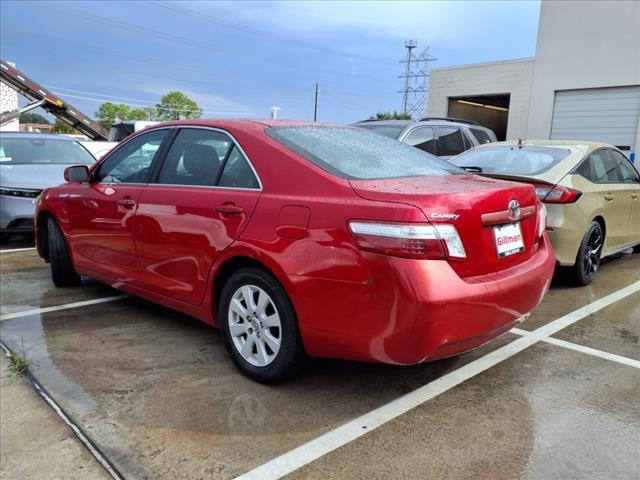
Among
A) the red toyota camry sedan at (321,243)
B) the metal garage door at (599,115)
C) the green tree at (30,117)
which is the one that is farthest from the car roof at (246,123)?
the green tree at (30,117)

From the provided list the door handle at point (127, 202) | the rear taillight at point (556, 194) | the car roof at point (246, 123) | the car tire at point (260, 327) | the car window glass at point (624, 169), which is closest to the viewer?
the car tire at point (260, 327)

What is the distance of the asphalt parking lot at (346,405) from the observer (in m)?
2.39

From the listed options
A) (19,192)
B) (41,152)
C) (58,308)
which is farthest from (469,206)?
(41,152)

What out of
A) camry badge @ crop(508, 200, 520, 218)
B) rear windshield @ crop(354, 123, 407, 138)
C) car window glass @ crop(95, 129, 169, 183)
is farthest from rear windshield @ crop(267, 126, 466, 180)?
rear windshield @ crop(354, 123, 407, 138)

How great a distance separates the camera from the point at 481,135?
9242mm

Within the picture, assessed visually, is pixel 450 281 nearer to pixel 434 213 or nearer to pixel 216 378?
pixel 434 213

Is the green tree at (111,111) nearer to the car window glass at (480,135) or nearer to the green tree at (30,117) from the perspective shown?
the green tree at (30,117)

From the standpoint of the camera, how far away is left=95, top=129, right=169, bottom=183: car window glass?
13.1ft

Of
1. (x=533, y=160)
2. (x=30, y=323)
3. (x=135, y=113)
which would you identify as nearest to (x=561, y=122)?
(x=533, y=160)

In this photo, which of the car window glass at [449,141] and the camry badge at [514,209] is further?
the car window glass at [449,141]

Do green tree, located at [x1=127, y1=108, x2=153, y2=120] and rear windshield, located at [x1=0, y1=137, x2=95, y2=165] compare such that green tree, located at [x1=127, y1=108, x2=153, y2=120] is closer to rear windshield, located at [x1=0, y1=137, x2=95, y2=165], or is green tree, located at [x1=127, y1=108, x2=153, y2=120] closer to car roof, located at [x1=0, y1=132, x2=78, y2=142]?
car roof, located at [x1=0, y1=132, x2=78, y2=142]

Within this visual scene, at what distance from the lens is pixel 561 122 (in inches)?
658

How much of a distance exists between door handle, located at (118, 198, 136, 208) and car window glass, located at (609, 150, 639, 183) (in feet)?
16.2

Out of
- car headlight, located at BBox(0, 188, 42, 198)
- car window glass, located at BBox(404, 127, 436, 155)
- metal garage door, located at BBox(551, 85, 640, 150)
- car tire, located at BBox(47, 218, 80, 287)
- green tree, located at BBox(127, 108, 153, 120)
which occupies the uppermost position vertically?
green tree, located at BBox(127, 108, 153, 120)
